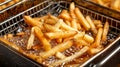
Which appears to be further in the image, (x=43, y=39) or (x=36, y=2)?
(x=36, y=2)

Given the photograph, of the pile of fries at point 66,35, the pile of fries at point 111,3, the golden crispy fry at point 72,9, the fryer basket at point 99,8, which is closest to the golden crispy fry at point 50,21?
the pile of fries at point 66,35

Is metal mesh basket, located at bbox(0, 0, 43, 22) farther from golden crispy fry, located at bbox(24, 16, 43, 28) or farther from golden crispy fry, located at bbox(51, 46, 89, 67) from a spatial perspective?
golden crispy fry, located at bbox(51, 46, 89, 67)

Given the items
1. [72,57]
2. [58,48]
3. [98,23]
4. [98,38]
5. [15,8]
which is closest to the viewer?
[72,57]

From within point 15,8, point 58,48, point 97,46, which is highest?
point 15,8

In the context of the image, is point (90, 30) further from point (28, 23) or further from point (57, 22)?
point (28, 23)

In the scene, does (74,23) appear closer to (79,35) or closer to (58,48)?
(79,35)

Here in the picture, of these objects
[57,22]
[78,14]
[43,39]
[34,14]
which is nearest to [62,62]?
[43,39]

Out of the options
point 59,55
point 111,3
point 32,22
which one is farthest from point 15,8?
point 111,3

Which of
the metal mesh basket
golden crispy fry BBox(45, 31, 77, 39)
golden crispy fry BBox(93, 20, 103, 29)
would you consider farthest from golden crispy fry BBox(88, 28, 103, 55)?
the metal mesh basket
